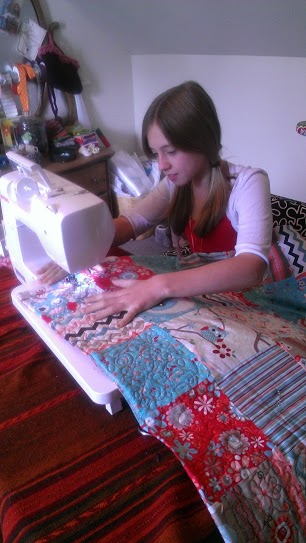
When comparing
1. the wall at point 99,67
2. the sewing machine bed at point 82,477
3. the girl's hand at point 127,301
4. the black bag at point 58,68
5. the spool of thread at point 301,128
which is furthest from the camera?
the wall at point 99,67

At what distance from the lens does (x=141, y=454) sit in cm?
62

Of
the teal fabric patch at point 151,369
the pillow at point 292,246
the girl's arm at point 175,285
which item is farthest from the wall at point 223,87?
the teal fabric patch at point 151,369

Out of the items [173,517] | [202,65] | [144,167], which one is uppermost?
[202,65]

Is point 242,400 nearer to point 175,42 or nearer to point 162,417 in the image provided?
point 162,417

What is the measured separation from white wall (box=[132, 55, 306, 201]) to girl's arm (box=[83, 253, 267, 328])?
4.64 feet

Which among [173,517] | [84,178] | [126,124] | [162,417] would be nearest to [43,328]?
[162,417]

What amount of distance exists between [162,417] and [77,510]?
170 mm

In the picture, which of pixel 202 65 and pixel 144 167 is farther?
pixel 144 167

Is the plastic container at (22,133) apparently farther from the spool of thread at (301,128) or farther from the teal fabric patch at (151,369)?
the teal fabric patch at (151,369)

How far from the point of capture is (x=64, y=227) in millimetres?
714

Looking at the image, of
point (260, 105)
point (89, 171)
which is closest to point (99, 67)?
point (89, 171)

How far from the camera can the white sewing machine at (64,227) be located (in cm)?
69

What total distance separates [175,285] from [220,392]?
10.1 inches

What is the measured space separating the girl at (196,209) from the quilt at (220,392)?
0.14 ft
